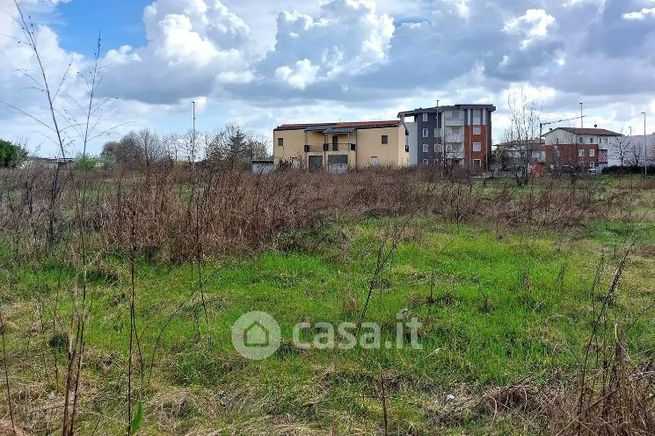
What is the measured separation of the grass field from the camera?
3178 millimetres

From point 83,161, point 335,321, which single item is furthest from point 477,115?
point 83,161

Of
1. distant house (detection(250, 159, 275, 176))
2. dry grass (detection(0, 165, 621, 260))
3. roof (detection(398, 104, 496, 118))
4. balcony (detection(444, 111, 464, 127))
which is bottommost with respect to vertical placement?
dry grass (detection(0, 165, 621, 260))

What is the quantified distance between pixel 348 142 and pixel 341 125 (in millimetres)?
2660

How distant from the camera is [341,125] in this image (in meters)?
56.8

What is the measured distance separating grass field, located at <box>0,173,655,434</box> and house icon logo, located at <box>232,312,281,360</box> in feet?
0.27

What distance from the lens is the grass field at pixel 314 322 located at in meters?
3.18

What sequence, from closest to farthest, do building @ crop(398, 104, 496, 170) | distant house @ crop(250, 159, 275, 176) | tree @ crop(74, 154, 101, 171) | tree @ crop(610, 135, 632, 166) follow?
tree @ crop(74, 154, 101, 171) < distant house @ crop(250, 159, 275, 176) < tree @ crop(610, 135, 632, 166) < building @ crop(398, 104, 496, 170)

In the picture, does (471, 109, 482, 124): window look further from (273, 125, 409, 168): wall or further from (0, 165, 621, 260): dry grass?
(0, 165, 621, 260): dry grass

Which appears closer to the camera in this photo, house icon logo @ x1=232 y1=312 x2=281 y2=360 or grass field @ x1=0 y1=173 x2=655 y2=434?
grass field @ x1=0 y1=173 x2=655 y2=434

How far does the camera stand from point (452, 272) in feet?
21.8

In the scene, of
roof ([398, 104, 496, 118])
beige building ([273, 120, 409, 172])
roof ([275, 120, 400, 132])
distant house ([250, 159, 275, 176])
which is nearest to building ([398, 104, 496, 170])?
roof ([398, 104, 496, 118])

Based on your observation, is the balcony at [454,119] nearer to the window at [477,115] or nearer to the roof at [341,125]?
the window at [477,115]

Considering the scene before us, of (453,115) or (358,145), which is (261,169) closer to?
(358,145)

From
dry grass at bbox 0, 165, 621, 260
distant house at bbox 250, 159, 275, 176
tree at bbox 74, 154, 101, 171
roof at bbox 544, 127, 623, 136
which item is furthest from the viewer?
roof at bbox 544, 127, 623, 136
